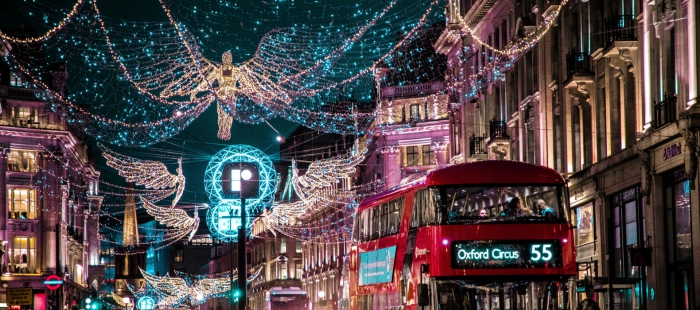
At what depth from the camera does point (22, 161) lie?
3031 inches

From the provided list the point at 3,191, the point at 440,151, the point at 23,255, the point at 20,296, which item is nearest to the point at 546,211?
the point at 20,296

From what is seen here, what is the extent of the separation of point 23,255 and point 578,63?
51.8 m

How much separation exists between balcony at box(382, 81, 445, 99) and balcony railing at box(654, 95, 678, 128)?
42.9 meters

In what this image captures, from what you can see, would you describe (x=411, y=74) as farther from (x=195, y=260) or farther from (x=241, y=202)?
(x=195, y=260)

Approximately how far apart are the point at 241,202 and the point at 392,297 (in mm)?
21320

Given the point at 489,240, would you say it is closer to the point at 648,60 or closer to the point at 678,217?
the point at 678,217

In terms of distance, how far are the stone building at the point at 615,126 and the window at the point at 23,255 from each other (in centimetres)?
4149

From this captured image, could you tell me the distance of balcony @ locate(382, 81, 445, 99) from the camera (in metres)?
71.8

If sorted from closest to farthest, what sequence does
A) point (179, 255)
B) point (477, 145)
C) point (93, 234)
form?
1. point (477, 145)
2. point (93, 234)
3. point (179, 255)

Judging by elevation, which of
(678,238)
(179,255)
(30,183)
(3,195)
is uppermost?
(30,183)

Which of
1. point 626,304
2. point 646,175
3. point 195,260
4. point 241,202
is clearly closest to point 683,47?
point 646,175

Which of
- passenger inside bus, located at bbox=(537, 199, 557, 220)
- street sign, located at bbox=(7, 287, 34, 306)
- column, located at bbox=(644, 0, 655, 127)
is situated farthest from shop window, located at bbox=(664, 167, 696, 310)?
street sign, located at bbox=(7, 287, 34, 306)

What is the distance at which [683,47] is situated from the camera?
87.2 ft

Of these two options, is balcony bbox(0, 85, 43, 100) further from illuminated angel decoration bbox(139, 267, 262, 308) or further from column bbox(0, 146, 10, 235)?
illuminated angel decoration bbox(139, 267, 262, 308)
